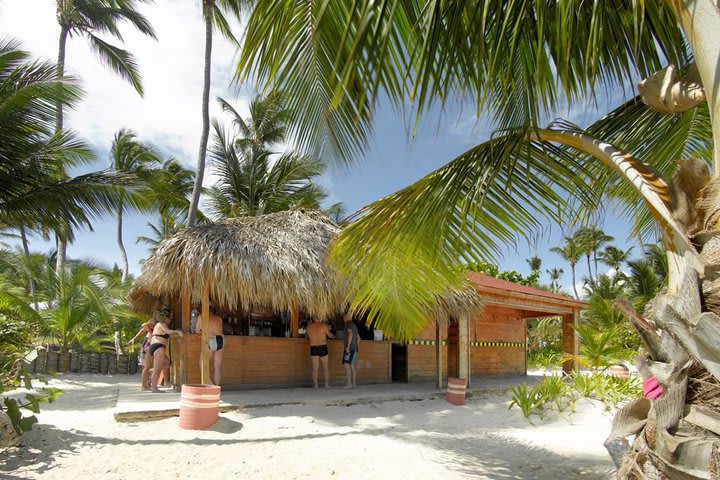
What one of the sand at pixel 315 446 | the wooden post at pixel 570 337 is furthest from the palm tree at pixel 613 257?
the sand at pixel 315 446

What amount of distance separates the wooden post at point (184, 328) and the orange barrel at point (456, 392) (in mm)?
4818

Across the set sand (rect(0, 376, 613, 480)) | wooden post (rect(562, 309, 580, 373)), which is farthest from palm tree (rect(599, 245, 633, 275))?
sand (rect(0, 376, 613, 480))

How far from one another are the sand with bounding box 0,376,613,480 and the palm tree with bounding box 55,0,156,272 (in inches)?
533

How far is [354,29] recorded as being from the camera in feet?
6.96

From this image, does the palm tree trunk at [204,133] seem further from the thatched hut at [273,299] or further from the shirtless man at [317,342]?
the shirtless man at [317,342]

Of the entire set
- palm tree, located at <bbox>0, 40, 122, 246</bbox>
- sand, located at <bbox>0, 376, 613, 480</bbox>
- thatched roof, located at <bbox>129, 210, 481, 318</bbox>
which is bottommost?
sand, located at <bbox>0, 376, 613, 480</bbox>

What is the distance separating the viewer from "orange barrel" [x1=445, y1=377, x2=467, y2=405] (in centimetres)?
961

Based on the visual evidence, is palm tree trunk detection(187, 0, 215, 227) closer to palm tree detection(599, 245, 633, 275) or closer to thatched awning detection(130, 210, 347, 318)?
thatched awning detection(130, 210, 347, 318)

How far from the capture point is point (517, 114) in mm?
3584

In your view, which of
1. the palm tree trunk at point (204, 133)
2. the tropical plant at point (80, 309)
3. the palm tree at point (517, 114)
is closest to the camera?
the palm tree at point (517, 114)

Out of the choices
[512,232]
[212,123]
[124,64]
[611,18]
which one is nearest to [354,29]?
[611,18]

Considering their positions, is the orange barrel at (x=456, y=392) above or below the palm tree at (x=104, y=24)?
below

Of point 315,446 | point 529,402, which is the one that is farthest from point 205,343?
point 529,402

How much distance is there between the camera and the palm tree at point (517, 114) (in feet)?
6.58
